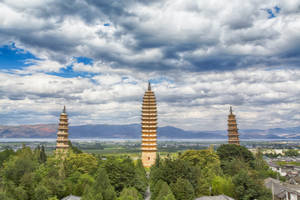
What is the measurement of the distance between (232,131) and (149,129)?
81.6 feet

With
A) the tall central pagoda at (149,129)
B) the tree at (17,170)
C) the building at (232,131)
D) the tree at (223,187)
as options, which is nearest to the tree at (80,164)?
the tree at (17,170)

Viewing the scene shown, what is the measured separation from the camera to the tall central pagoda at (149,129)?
267 ft

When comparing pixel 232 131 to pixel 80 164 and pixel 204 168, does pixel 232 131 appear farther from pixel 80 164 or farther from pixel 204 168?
pixel 80 164

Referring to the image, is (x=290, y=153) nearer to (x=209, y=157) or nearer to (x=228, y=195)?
(x=209, y=157)

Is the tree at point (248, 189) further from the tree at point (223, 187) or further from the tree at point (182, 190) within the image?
the tree at point (182, 190)

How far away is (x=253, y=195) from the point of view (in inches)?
1818

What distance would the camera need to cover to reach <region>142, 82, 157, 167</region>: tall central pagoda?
8150 cm

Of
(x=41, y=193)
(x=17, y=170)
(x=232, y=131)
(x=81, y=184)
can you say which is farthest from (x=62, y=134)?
(x=232, y=131)

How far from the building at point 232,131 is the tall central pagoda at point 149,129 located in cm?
2298

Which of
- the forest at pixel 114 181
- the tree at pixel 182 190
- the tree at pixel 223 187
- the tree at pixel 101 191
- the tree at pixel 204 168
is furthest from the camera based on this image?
the tree at pixel 223 187

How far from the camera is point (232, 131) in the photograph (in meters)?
90.1

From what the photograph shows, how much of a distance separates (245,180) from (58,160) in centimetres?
3276

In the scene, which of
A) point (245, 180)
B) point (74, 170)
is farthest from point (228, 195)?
point (74, 170)

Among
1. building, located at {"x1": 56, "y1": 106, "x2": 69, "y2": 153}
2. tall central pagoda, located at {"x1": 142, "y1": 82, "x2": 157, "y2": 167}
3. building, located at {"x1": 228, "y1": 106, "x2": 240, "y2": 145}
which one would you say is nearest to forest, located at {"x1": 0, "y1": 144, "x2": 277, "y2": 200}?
building, located at {"x1": 56, "y1": 106, "x2": 69, "y2": 153}
